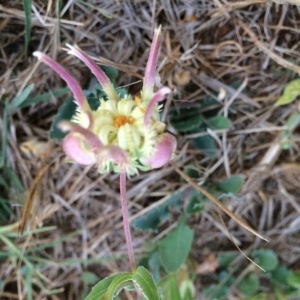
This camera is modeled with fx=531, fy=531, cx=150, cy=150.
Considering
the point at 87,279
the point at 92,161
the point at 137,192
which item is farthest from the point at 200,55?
the point at 87,279

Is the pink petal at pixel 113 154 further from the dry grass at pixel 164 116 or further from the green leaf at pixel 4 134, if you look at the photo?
the green leaf at pixel 4 134

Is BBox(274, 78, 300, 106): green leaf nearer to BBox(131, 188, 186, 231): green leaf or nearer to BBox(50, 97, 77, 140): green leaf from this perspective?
BBox(131, 188, 186, 231): green leaf

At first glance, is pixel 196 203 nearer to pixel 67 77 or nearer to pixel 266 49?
pixel 266 49

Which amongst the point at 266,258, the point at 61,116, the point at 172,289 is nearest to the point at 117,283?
the point at 172,289

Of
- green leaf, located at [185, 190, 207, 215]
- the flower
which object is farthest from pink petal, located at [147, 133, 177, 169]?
green leaf, located at [185, 190, 207, 215]

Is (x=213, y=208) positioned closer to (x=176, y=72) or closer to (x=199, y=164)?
(x=199, y=164)
